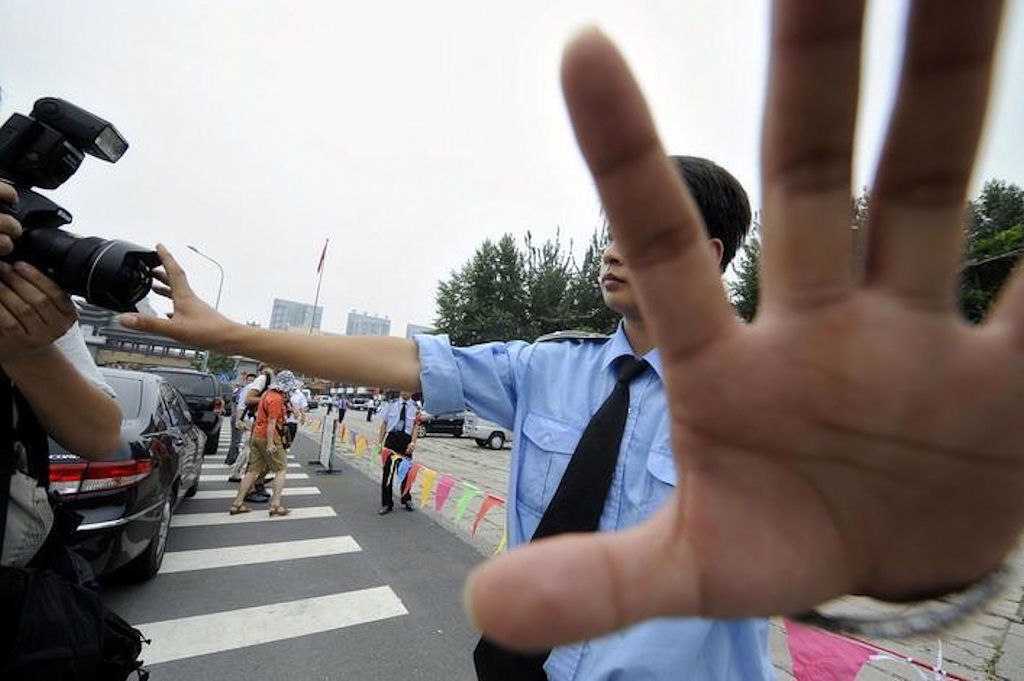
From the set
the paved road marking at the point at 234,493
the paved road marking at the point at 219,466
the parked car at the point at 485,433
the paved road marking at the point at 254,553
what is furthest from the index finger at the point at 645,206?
the parked car at the point at 485,433

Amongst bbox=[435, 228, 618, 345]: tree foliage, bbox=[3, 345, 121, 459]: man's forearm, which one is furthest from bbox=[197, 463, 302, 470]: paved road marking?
bbox=[435, 228, 618, 345]: tree foliage

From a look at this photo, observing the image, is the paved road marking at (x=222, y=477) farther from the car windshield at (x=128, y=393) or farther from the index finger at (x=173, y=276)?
the index finger at (x=173, y=276)

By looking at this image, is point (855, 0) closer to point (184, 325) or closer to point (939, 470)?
point (939, 470)

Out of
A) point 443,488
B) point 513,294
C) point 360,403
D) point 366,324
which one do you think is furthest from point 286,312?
point 443,488

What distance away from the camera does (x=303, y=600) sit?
13.6 ft

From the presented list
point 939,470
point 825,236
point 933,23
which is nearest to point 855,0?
point 933,23

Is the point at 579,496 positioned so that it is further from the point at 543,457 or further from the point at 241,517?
the point at 241,517

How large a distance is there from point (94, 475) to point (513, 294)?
97.7 ft

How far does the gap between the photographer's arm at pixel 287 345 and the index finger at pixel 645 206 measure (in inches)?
40.5

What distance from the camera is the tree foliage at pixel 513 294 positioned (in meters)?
31.0

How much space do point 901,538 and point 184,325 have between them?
4.53 feet

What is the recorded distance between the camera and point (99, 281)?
1118mm

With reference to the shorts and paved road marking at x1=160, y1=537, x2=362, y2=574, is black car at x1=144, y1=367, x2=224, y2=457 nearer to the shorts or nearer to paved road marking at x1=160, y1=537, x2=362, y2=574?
the shorts

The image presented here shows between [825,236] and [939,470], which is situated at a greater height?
[825,236]
